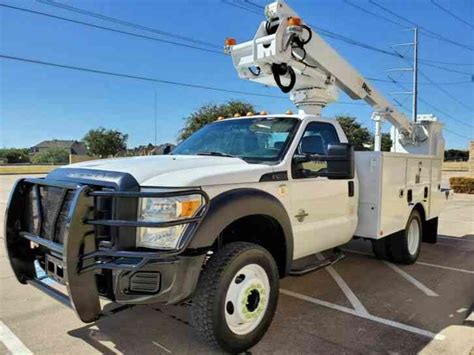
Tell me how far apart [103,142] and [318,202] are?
58.7 m

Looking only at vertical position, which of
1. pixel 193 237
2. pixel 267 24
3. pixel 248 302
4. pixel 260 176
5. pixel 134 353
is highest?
pixel 267 24

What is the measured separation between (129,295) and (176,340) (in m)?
0.96

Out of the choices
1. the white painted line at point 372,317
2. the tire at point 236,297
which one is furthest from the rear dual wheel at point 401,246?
the tire at point 236,297

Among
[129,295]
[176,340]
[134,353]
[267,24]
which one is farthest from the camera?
[267,24]

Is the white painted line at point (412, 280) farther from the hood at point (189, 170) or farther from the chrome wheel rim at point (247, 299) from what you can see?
the hood at point (189, 170)

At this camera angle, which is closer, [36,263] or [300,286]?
[36,263]

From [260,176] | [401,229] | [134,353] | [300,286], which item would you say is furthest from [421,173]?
Result: [134,353]

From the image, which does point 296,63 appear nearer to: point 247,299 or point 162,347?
point 247,299

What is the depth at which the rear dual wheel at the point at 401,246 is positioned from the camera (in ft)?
19.4

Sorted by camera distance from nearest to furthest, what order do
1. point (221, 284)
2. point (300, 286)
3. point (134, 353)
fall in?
point (221, 284) < point (134, 353) < point (300, 286)

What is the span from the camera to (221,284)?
9.91 ft

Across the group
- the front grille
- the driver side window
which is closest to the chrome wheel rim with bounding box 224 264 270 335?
the driver side window

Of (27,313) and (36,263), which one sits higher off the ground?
(36,263)

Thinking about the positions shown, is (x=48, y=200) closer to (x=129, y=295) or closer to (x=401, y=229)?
(x=129, y=295)
